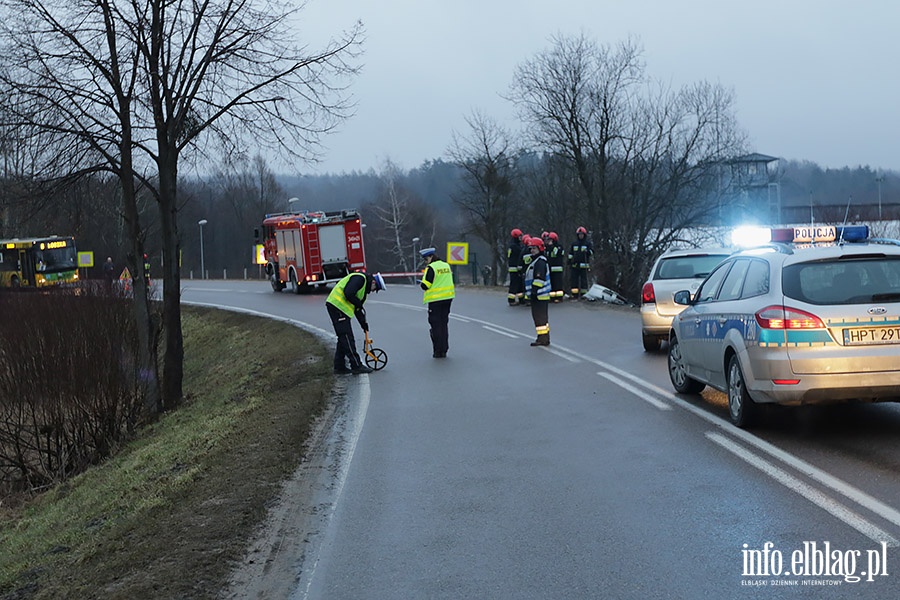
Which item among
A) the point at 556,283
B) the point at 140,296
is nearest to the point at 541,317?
the point at 140,296

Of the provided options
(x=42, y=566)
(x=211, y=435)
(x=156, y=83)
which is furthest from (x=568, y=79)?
(x=42, y=566)

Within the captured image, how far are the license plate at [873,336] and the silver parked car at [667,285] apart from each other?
7.36 m

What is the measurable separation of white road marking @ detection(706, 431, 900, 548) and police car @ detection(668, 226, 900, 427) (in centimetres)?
52

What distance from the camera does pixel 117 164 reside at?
15859mm

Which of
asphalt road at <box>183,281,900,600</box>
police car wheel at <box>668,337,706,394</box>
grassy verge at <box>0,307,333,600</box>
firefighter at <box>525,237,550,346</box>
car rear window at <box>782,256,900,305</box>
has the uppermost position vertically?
car rear window at <box>782,256,900,305</box>

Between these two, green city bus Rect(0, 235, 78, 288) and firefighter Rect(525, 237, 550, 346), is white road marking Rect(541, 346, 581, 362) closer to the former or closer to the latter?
firefighter Rect(525, 237, 550, 346)

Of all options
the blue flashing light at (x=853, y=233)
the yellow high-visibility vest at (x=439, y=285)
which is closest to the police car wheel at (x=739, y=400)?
the blue flashing light at (x=853, y=233)

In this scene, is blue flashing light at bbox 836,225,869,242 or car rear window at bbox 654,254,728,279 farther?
car rear window at bbox 654,254,728,279

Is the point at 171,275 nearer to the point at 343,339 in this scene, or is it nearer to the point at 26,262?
the point at 343,339

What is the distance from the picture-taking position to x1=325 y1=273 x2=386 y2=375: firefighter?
567 inches

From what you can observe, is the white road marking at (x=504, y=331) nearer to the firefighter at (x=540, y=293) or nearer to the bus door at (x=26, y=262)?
the firefighter at (x=540, y=293)

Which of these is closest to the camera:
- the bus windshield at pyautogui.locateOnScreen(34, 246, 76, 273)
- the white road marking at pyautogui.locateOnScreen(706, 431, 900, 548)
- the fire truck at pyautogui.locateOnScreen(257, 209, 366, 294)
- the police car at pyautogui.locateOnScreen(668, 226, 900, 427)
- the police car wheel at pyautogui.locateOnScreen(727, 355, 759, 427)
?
the white road marking at pyautogui.locateOnScreen(706, 431, 900, 548)

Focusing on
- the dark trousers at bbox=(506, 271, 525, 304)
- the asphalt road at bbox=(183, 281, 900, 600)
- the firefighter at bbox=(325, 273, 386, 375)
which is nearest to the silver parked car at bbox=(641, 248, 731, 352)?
the asphalt road at bbox=(183, 281, 900, 600)

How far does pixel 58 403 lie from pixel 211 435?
613 cm
